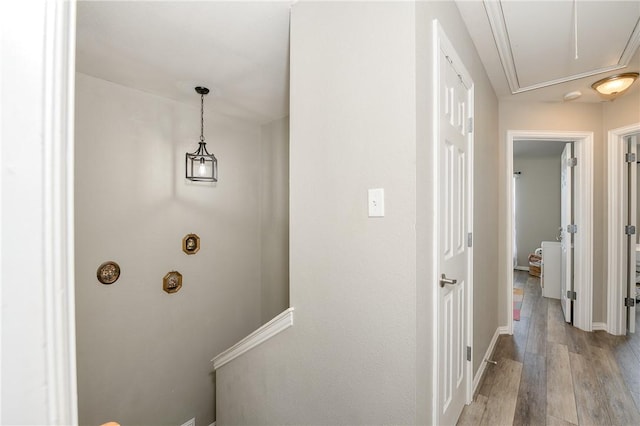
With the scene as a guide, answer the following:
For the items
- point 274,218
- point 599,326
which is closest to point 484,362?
point 599,326

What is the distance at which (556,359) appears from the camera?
2541 millimetres

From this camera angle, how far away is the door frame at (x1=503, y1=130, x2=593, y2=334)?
3082mm

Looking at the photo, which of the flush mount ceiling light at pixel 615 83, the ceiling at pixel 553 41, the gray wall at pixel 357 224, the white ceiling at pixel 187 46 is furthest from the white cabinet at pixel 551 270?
the white ceiling at pixel 187 46

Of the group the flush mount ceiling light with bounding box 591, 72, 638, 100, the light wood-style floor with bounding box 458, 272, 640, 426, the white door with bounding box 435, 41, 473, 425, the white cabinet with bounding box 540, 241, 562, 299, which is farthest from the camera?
the white cabinet with bounding box 540, 241, 562, 299

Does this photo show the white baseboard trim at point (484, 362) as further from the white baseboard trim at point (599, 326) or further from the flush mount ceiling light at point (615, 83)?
the flush mount ceiling light at point (615, 83)

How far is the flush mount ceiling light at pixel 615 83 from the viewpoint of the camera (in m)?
2.44

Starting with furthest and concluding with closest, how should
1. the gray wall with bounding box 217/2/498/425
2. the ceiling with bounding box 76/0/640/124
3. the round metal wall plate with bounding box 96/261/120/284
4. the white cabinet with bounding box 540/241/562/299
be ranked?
the white cabinet with bounding box 540/241/562/299 < the round metal wall plate with bounding box 96/261/120/284 < the ceiling with bounding box 76/0/640/124 < the gray wall with bounding box 217/2/498/425

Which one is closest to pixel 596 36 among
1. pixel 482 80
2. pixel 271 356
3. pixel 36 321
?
pixel 482 80

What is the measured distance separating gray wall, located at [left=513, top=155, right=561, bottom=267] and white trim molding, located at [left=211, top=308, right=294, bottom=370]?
6997 mm

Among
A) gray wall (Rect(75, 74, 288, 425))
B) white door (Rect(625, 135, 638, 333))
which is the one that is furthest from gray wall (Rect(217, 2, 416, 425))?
white door (Rect(625, 135, 638, 333))

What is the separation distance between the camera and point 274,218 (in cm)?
344

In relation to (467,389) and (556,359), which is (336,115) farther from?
(556,359)

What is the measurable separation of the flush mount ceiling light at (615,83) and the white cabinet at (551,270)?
247cm

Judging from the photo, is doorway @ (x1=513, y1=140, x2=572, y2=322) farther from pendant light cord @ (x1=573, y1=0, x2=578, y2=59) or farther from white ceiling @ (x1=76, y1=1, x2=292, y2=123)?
white ceiling @ (x1=76, y1=1, x2=292, y2=123)
